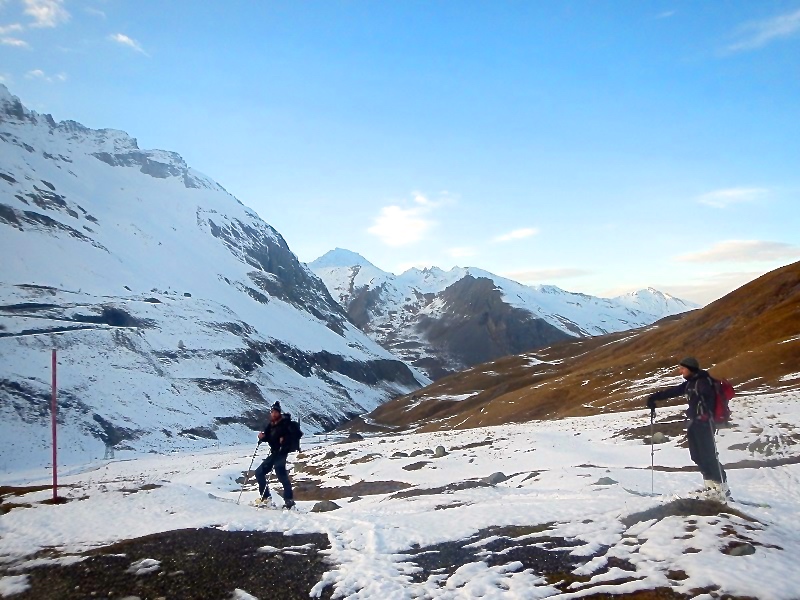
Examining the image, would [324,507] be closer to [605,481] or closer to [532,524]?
[605,481]

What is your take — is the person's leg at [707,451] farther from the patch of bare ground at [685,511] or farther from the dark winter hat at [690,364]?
the dark winter hat at [690,364]

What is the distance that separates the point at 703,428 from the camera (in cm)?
1313

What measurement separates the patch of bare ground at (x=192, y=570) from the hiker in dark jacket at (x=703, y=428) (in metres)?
8.16

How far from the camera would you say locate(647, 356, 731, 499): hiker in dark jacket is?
42.7ft

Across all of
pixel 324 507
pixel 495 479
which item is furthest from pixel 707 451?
pixel 495 479

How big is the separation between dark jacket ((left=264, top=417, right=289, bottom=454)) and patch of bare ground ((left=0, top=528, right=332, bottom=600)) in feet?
15.1

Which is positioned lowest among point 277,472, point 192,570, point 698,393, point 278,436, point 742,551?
point 742,551

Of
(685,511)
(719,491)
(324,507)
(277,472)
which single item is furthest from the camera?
(324,507)

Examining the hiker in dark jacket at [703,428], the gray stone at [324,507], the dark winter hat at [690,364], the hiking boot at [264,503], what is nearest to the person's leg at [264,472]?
the hiking boot at [264,503]

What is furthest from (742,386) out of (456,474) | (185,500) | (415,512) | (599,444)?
(185,500)

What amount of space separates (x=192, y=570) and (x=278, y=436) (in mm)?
7124

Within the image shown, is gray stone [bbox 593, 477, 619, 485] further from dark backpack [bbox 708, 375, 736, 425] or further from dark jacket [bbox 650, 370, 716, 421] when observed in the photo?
dark backpack [bbox 708, 375, 736, 425]

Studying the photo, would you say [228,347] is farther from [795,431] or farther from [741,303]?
[795,431]

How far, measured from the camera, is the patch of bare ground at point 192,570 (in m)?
9.88
